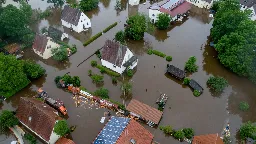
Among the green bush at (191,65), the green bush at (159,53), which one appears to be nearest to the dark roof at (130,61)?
the green bush at (159,53)

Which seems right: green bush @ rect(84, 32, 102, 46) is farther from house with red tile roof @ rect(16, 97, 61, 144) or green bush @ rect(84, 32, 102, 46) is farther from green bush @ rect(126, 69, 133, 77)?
house with red tile roof @ rect(16, 97, 61, 144)

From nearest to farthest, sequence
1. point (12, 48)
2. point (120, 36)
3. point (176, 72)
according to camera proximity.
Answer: point (176, 72) → point (12, 48) → point (120, 36)

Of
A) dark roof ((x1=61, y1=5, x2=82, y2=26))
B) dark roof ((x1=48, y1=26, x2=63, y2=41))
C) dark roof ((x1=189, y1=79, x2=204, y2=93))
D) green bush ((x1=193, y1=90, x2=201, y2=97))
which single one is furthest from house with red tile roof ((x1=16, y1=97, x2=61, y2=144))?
dark roof ((x1=61, y1=5, x2=82, y2=26))

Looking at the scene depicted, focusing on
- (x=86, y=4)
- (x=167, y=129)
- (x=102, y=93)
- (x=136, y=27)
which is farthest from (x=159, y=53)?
(x=86, y=4)

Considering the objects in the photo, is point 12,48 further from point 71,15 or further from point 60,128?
point 60,128

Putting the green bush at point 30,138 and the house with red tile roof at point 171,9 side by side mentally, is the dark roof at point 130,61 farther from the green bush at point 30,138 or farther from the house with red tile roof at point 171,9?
the green bush at point 30,138

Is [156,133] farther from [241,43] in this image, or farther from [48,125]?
[241,43]

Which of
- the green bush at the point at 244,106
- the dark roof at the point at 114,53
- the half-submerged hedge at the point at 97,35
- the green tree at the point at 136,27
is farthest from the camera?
the half-submerged hedge at the point at 97,35

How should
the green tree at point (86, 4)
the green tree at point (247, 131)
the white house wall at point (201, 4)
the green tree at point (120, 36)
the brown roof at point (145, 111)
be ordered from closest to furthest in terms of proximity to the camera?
the green tree at point (247, 131)
the brown roof at point (145, 111)
the green tree at point (120, 36)
the green tree at point (86, 4)
the white house wall at point (201, 4)
